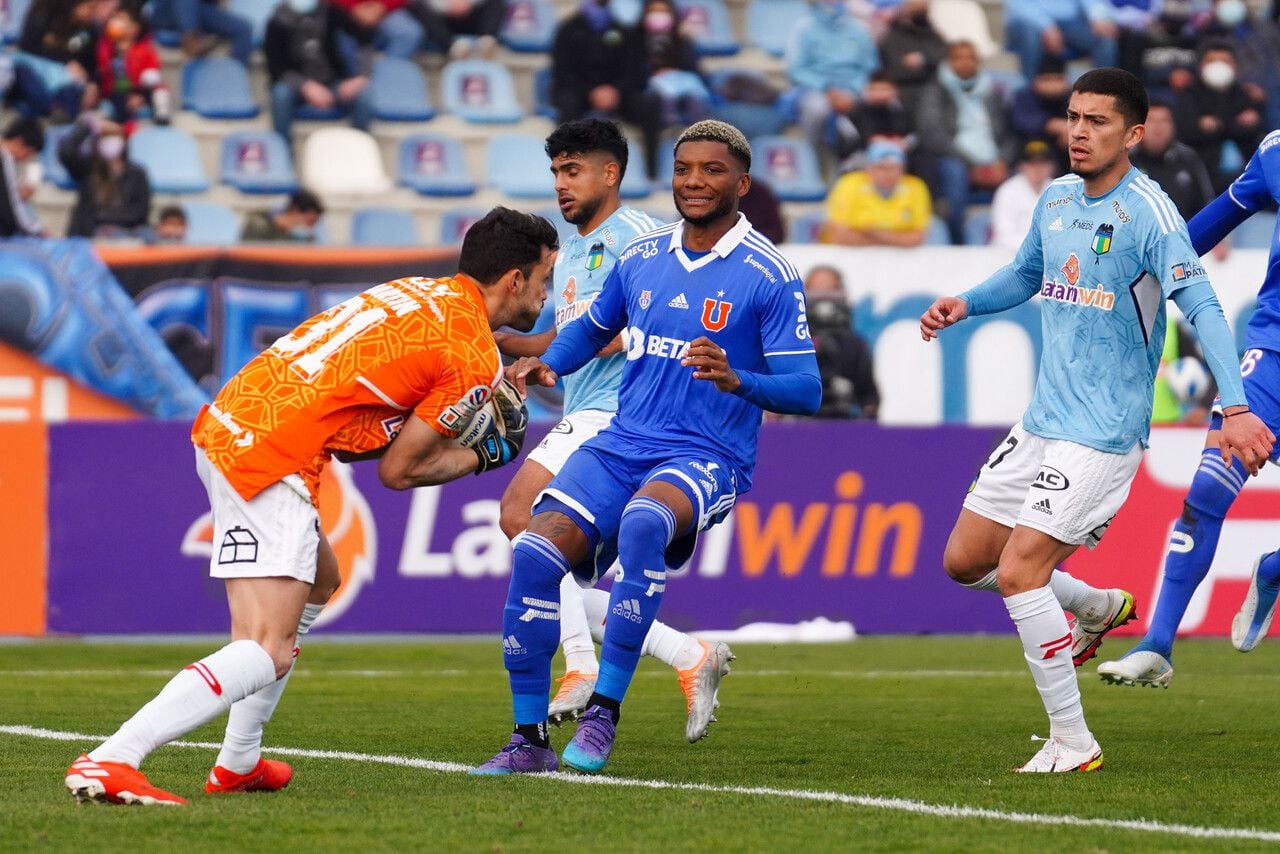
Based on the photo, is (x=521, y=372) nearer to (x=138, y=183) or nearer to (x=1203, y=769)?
(x=1203, y=769)

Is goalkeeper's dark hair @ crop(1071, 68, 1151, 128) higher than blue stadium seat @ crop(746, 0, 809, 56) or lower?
lower

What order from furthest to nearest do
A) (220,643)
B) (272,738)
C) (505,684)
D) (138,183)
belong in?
(138,183), (220,643), (505,684), (272,738)

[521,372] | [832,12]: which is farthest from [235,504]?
[832,12]

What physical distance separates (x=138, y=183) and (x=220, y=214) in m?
1.26

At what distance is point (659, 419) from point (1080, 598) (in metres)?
1.89

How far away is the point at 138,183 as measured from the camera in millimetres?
16016

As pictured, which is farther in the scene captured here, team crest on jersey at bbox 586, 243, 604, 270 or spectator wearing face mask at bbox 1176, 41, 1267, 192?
spectator wearing face mask at bbox 1176, 41, 1267, 192

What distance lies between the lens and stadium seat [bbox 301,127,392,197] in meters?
17.6

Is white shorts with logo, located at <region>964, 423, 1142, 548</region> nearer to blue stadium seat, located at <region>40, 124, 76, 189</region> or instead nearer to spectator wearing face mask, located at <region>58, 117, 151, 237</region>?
spectator wearing face mask, located at <region>58, 117, 151, 237</region>

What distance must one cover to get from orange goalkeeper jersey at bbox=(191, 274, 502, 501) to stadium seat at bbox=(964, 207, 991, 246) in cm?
1239

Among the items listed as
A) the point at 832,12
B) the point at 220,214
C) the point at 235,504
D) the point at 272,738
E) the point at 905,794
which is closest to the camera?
the point at 235,504

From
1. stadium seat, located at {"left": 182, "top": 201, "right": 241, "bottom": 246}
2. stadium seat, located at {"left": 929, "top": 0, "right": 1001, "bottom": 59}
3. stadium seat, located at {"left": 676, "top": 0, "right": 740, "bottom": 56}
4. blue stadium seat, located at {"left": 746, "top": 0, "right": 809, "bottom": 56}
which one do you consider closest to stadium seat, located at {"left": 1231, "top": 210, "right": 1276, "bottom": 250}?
stadium seat, located at {"left": 929, "top": 0, "right": 1001, "bottom": 59}

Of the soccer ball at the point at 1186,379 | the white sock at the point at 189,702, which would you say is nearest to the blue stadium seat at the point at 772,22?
the soccer ball at the point at 1186,379

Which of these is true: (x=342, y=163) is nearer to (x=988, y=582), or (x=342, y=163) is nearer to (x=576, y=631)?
(x=576, y=631)
